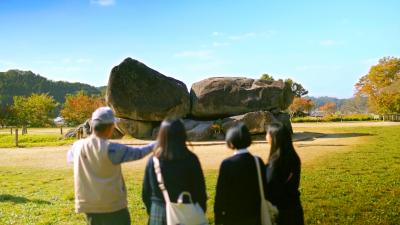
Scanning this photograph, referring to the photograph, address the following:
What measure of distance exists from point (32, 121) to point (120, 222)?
53.1m

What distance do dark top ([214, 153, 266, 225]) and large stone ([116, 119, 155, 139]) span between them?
21.0 metres

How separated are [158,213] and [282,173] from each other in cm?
128

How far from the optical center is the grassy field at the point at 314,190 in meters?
7.58

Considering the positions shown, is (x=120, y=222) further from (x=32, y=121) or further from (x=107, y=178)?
(x=32, y=121)

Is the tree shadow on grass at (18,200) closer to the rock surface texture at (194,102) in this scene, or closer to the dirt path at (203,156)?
the dirt path at (203,156)

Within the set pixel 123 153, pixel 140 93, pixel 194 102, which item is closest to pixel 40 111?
pixel 194 102

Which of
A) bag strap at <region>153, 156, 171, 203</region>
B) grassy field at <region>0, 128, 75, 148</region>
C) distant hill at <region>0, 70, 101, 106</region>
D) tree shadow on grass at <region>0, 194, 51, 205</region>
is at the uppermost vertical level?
distant hill at <region>0, 70, 101, 106</region>

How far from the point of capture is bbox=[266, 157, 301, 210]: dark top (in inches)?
169

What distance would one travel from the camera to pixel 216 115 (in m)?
26.4

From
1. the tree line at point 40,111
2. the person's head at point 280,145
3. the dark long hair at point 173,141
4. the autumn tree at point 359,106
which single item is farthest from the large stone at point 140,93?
the autumn tree at point 359,106

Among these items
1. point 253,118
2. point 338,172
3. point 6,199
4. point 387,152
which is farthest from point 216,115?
point 6,199

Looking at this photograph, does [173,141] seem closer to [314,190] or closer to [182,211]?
[182,211]

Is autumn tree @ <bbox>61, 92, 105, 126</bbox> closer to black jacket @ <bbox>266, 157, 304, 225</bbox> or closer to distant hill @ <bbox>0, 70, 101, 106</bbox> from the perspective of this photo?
distant hill @ <bbox>0, 70, 101, 106</bbox>

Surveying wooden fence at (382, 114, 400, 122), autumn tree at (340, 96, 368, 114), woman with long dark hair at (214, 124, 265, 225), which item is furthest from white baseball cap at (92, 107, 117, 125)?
autumn tree at (340, 96, 368, 114)
